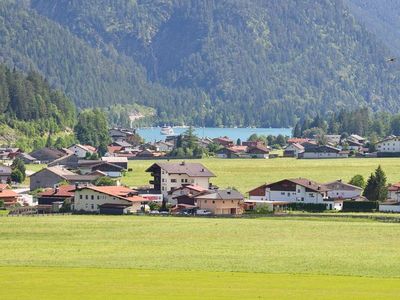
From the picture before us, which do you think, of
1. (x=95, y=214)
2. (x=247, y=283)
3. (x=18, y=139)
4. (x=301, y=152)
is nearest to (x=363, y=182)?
(x=95, y=214)

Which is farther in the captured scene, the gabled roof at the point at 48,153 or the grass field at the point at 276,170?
the gabled roof at the point at 48,153

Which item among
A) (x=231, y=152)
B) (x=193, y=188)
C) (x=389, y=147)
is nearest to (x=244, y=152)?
(x=231, y=152)

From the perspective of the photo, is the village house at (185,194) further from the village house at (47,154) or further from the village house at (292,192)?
the village house at (47,154)

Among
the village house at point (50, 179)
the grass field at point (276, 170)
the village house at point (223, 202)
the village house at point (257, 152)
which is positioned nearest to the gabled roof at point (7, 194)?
the village house at point (50, 179)

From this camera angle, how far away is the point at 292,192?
8294 centimetres

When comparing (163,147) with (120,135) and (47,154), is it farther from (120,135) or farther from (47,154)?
(47,154)

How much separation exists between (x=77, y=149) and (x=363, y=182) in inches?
2158

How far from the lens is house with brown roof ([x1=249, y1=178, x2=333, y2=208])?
267 feet

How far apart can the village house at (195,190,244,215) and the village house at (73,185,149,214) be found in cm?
338

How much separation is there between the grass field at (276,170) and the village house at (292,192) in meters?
5.15

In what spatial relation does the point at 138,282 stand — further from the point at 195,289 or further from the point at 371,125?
the point at 371,125

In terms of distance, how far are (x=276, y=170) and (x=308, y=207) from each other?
1308 inches

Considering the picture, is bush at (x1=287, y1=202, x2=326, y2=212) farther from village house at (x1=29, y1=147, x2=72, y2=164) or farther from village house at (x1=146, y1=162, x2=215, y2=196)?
village house at (x1=29, y1=147, x2=72, y2=164)

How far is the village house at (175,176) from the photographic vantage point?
88.8m
